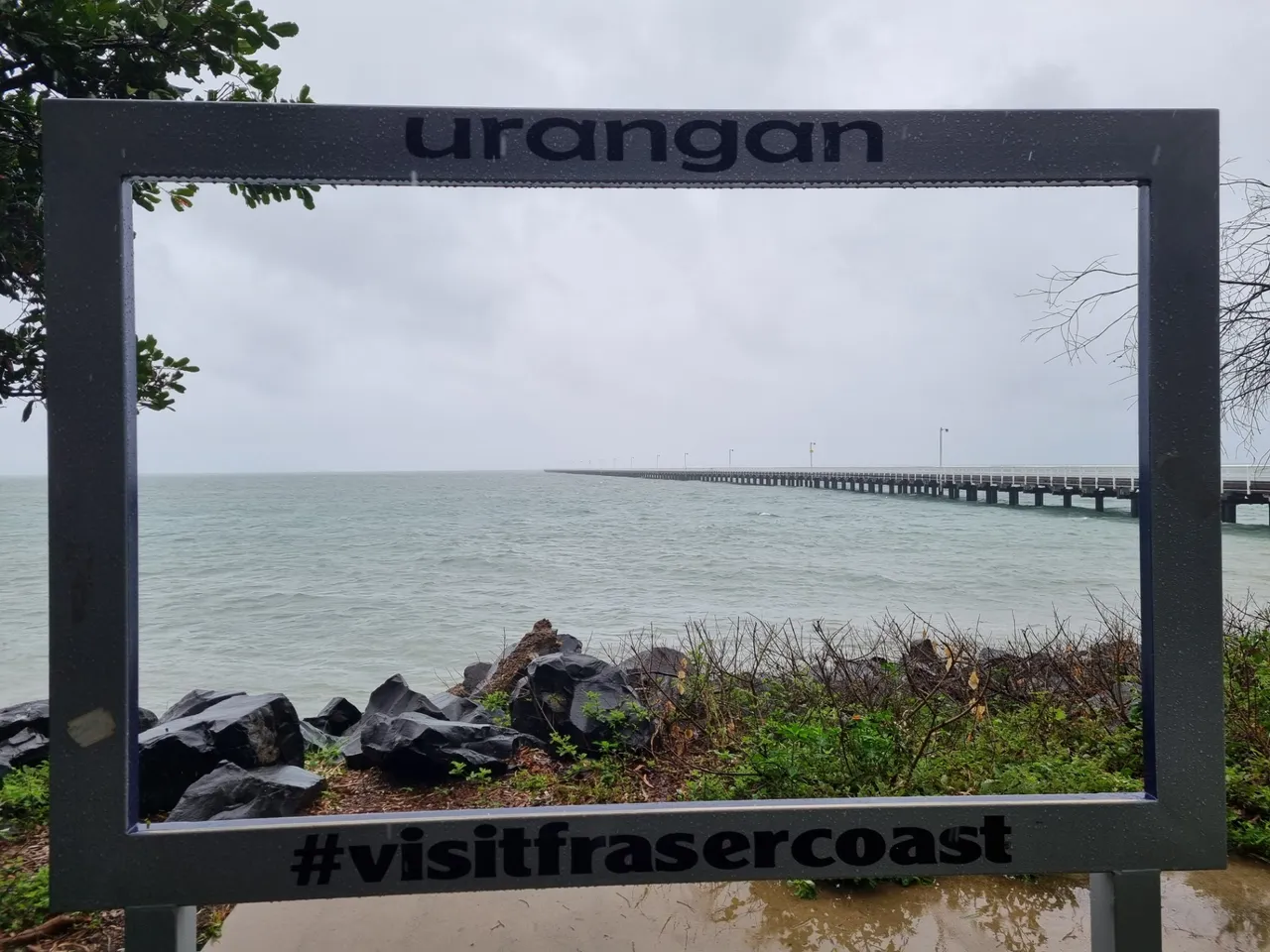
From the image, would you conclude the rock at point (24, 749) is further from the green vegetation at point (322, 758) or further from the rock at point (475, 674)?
the rock at point (475, 674)

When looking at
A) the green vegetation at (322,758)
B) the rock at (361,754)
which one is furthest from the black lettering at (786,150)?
the green vegetation at (322,758)

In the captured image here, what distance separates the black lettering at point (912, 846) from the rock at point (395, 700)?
398 cm

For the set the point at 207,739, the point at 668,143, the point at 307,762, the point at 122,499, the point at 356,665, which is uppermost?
the point at 668,143

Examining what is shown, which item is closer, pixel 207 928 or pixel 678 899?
pixel 207 928

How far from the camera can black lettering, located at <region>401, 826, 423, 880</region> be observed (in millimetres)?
1942

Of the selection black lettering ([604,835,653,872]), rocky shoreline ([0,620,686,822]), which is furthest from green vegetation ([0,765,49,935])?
black lettering ([604,835,653,872])

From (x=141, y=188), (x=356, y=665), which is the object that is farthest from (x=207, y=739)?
(x=356, y=665)

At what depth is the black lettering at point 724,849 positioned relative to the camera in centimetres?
198

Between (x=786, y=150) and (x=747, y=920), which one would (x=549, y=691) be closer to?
(x=747, y=920)

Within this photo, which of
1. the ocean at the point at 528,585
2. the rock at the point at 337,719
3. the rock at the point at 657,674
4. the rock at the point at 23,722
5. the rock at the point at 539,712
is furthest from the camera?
the ocean at the point at 528,585

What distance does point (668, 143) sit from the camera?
197 cm

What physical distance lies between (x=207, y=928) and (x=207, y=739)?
4.57ft

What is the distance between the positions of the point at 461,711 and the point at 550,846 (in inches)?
140

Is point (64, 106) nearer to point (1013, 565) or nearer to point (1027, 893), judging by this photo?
point (1027, 893)
